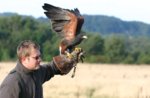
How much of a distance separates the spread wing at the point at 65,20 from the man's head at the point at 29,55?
4.27 ft

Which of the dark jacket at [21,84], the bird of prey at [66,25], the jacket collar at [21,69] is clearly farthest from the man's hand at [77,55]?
the jacket collar at [21,69]

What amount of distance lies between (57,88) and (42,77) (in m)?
12.6

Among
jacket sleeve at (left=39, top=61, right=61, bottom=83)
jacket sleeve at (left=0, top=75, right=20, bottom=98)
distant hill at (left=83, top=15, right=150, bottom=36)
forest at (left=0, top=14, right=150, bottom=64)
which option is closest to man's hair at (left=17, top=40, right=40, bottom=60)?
jacket sleeve at (left=0, top=75, right=20, bottom=98)

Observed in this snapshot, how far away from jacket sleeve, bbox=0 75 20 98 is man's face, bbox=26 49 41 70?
0.19 meters

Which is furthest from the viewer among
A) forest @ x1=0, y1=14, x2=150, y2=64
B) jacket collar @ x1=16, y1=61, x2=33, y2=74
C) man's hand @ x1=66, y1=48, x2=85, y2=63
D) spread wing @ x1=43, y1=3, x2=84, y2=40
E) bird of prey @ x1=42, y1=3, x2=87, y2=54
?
forest @ x1=0, y1=14, x2=150, y2=64

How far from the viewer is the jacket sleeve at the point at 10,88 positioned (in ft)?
20.6

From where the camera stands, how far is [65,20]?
7.83 m

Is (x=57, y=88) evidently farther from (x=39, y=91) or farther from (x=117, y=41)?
(x=117, y=41)

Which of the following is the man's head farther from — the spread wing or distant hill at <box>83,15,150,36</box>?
distant hill at <box>83,15,150,36</box>

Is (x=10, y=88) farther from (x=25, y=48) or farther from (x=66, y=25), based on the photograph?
(x=66, y=25)

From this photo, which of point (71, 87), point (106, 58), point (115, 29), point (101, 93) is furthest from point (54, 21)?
point (115, 29)

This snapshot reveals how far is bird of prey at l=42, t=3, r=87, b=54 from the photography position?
7.57 metres

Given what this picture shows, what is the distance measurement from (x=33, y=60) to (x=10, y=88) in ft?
1.10

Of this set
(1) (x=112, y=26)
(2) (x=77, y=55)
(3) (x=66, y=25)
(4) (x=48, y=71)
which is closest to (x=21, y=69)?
(4) (x=48, y=71)
